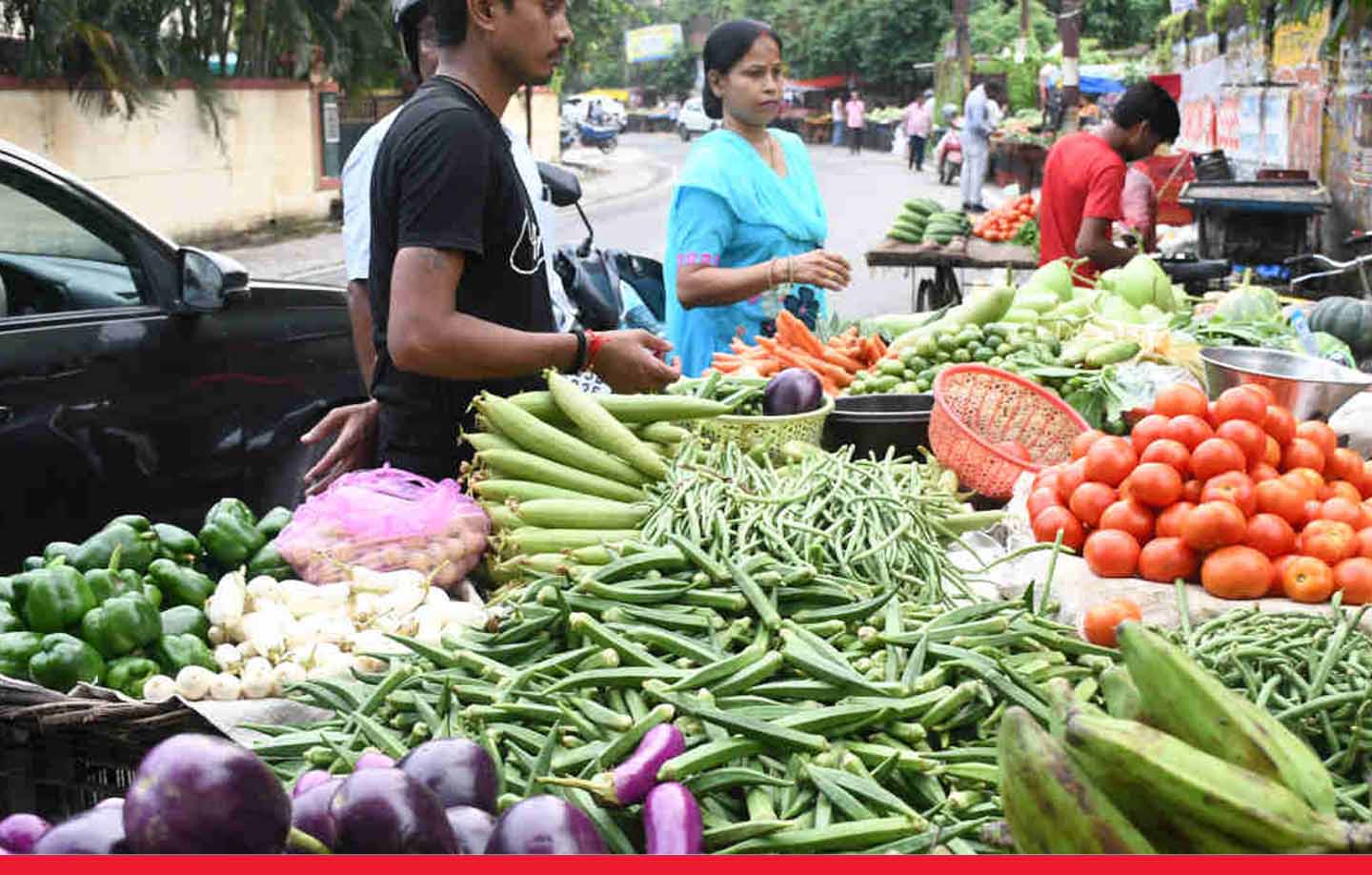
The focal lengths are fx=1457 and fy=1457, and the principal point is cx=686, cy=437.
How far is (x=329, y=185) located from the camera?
24.4 m

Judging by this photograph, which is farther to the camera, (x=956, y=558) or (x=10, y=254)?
(x=10, y=254)

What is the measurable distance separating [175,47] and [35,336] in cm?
1600

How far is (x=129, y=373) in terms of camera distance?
5691mm

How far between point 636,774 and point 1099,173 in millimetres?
6127

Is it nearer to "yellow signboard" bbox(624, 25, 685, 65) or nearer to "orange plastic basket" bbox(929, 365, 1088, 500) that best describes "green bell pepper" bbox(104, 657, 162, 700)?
"orange plastic basket" bbox(929, 365, 1088, 500)

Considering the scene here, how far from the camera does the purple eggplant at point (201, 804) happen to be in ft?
4.79

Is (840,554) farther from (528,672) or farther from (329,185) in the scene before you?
(329,185)

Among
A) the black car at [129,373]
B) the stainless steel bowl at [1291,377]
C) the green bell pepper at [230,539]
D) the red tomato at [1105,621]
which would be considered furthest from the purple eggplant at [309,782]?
the black car at [129,373]

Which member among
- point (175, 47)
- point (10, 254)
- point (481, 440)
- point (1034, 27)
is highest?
point (1034, 27)

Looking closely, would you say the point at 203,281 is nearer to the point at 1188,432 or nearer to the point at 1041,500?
the point at 1041,500

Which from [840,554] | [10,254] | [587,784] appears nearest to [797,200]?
[840,554]

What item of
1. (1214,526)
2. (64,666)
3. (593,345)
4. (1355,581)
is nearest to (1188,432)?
(1214,526)

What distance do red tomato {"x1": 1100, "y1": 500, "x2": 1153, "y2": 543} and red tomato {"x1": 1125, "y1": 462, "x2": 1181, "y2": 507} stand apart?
2cm

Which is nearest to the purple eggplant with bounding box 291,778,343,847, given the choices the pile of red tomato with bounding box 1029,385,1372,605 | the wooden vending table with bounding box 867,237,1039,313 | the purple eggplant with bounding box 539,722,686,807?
Answer: the purple eggplant with bounding box 539,722,686,807
